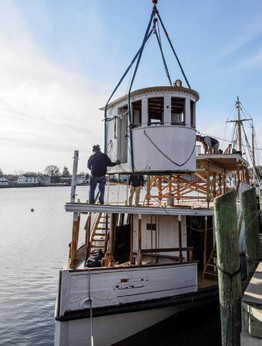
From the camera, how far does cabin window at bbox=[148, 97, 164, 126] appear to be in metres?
10.7

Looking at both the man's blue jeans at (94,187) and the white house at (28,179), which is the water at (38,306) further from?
the white house at (28,179)

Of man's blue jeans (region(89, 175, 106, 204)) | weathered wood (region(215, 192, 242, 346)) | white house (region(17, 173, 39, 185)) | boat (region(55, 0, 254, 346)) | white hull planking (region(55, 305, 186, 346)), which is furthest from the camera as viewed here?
white house (region(17, 173, 39, 185))

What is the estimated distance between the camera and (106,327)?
8.17 metres

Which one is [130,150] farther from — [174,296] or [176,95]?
[174,296]

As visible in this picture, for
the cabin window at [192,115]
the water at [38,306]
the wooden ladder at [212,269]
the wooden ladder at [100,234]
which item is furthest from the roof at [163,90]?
the water at [38,306]

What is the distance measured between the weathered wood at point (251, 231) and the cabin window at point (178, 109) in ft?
11.9

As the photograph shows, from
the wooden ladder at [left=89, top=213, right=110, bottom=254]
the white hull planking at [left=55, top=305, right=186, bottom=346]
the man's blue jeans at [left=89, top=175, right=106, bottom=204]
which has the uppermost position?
the man's blue jeans at [left=89, top=175, right=106, bottom=204]

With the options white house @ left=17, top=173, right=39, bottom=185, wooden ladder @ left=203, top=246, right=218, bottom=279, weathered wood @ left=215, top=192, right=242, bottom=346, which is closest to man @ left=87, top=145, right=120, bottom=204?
weathered wood @ left=215, top=192, right=242, bottom=346

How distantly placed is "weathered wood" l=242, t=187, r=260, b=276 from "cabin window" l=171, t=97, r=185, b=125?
361 cm

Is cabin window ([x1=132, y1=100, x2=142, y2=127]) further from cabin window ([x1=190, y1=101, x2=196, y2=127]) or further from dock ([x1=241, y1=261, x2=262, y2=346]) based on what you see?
dock ([x1=241, y1=261, x2=262, y2=346])

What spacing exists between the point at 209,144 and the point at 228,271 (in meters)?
6.89

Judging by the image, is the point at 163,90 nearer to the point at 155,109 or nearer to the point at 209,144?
the point at 155,109

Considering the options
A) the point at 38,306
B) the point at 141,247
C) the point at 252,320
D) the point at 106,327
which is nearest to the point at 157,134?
the point at 141,247

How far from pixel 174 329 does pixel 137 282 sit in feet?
9.87
